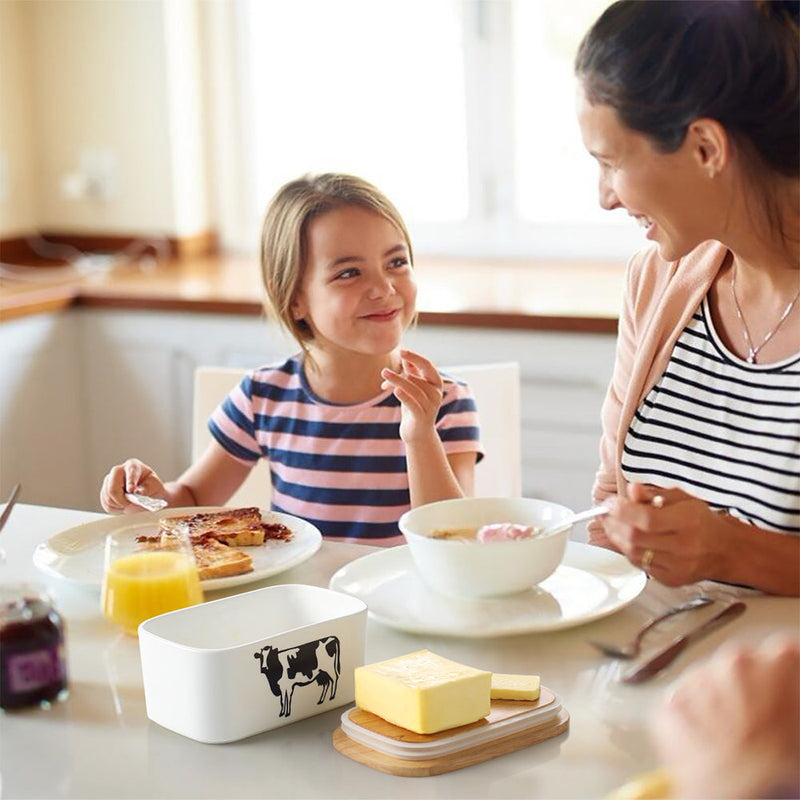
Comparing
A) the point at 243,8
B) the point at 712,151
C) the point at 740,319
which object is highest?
the point at 243,8

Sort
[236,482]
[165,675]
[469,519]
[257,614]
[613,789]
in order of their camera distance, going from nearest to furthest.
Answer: [613,789], [165,675], [257,614], [469,519], [236,482]

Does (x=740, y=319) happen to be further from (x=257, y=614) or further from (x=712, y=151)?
(x=257, y=614)

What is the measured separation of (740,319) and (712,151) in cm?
23

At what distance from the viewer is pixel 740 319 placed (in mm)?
1536

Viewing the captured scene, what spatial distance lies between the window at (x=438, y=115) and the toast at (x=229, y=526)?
1866 millimetres

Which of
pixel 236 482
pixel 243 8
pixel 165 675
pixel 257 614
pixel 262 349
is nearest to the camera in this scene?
pixel 165 675

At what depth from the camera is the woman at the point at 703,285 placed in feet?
4.15

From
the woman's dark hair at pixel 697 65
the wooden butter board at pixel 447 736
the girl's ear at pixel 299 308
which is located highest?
the woman's dark hair at pixel 697 65

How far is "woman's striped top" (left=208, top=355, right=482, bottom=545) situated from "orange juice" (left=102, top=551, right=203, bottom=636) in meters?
0.61

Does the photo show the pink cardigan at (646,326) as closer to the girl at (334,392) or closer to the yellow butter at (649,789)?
the girl at (334,392)

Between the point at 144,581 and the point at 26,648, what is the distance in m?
0.15

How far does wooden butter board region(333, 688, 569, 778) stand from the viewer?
0.94 metres

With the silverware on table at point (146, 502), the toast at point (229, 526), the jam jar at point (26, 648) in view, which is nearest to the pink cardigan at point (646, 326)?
the toast at point (229, 526)

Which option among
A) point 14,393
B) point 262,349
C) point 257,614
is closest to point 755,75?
point 257,614
